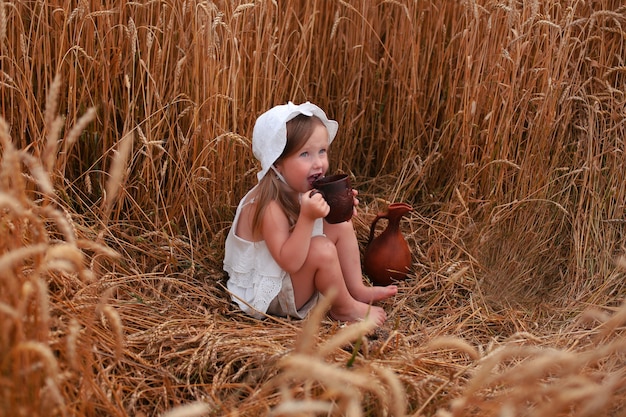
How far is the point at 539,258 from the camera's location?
7.70 feet

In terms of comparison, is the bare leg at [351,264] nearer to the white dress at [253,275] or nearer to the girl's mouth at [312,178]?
the white dress at [253,275]

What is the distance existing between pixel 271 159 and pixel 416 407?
79 centimetres

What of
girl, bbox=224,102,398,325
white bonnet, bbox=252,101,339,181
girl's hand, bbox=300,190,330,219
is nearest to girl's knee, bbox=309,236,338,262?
girl, bbox=224,102,398,325

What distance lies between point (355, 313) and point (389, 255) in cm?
24

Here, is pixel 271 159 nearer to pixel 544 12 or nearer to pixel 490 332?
pixel 490 332

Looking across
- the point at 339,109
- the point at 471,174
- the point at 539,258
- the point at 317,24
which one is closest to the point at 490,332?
the point at 539,258

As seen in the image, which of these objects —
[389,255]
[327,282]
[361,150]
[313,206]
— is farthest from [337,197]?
[361,150]

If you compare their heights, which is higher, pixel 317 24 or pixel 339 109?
pixel 317 24

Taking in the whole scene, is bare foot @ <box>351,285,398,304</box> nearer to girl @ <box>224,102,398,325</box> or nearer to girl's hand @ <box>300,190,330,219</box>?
girl @ <box>224,102,398,325</box>

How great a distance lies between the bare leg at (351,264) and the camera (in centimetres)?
213

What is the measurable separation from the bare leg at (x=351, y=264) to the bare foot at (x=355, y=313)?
0.17ft

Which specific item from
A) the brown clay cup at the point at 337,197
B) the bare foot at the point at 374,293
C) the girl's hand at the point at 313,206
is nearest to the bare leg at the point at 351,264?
the bare foot at the point at 374,293

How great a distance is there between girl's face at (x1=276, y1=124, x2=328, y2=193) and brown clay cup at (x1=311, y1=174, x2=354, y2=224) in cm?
→ 3

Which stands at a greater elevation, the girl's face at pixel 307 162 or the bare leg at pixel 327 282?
the girl's face at pixel 307 162
